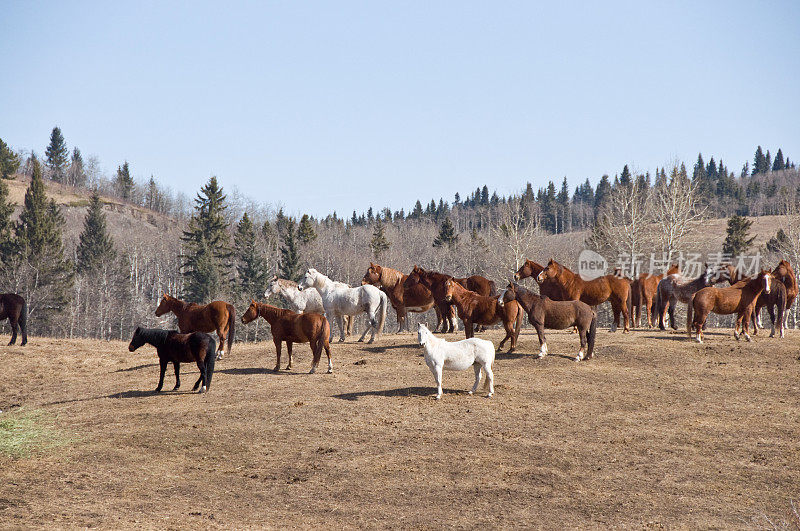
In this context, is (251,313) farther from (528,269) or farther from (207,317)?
(528,269)

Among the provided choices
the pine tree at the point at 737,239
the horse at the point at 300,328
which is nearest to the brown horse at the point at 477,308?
the horse at the point at 300,328

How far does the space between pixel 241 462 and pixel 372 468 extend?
2315 millimetres

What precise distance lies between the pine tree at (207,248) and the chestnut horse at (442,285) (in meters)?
49.0

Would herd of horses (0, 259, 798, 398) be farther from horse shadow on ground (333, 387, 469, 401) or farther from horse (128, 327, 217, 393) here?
horse shadow on ground (333, 387, 469, 401)

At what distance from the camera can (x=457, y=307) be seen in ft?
62.9

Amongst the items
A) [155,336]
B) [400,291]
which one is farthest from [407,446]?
[400,291]

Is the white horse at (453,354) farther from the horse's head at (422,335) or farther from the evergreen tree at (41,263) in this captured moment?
the evergreen tree at (41,263)

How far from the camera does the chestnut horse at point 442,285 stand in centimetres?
2081

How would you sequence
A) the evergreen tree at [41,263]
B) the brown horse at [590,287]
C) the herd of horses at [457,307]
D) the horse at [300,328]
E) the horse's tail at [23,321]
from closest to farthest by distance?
the herd of horses at [457,307] < the horse at [300,328] < the brown horse at [590,287] < the horse's tail at [23,321] < the evergreen tree at [41,263]

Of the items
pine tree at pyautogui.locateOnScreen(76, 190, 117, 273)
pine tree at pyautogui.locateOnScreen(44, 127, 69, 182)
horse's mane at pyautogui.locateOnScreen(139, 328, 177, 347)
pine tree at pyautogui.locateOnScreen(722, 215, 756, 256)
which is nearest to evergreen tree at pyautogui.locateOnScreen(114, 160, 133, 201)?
pine tree at pyautogui.locateOnScreen(44, 127, 69, 182)

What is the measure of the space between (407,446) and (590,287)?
1239 cm

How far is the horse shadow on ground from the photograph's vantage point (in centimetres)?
1512

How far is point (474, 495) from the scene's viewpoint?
33.3 ft

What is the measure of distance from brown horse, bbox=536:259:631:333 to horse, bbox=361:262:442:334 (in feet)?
13.0
